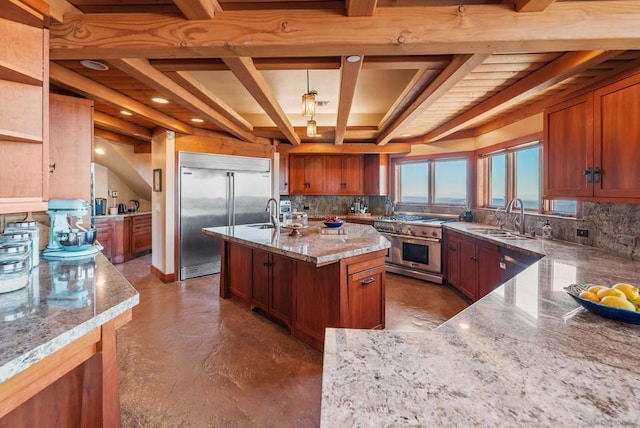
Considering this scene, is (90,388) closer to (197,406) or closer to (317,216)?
(197,406)

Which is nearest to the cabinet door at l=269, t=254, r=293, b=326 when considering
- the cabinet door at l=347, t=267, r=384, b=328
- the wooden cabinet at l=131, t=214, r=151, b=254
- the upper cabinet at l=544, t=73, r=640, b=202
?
the cabinet door at l=347, t=267, r=384, b=328

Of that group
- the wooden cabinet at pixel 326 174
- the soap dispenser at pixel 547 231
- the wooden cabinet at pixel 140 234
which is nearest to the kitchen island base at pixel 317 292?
the soap dispenser at pixel 547 231

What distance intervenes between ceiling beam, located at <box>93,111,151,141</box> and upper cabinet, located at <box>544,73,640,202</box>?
4.96 metres

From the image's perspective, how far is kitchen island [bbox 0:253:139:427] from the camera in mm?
859

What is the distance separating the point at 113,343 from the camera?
3.99ft

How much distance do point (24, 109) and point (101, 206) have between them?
4668 millimetres

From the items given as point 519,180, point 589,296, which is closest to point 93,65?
point 589,296

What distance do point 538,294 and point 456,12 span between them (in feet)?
5.17

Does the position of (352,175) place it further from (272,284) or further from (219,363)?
(219,363)

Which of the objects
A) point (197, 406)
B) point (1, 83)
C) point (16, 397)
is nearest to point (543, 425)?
point (16, 397)

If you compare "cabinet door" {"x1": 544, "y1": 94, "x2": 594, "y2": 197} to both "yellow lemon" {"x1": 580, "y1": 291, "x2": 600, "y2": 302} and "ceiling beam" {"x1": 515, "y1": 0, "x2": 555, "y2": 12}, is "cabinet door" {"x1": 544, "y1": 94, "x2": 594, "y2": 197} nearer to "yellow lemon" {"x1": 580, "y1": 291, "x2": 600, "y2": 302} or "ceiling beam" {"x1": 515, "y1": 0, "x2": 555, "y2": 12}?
"ceiling beam" {"x1": 515, "y1": 0, "x2": 555, "y2": 12}

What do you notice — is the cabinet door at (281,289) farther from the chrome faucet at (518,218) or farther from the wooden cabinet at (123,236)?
the wooden cabinet at (123,236)

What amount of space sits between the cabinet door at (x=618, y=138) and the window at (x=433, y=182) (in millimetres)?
2646

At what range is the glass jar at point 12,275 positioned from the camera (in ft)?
3.97
